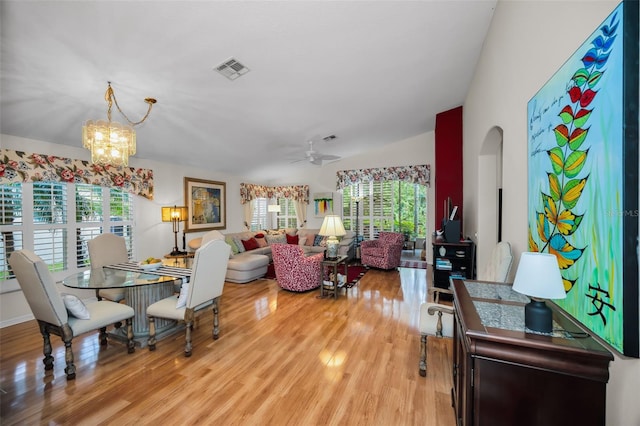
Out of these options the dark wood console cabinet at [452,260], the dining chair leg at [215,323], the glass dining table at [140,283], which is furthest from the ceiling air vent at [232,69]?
the dark wood console cabinet at [452,260]

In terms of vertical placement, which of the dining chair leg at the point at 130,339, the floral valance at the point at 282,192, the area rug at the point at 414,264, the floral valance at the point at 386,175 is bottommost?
the area rug at the point at 414,264

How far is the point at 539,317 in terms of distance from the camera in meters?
1.04

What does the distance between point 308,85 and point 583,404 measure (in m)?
3.33

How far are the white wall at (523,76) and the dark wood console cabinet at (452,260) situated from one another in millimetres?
1496

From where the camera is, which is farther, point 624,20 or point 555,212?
point 555,212

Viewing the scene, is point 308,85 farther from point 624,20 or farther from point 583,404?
point 583,404

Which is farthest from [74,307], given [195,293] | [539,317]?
[539,317]

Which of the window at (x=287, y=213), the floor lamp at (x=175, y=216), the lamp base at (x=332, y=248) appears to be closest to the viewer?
the lamp base at (x=332, y=248)

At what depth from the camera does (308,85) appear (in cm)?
315

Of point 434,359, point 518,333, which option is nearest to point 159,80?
point 518,333

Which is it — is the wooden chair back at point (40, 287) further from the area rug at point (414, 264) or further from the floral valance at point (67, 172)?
the area rug at point (414, 264)

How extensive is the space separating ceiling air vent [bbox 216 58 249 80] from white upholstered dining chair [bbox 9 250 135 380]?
224cm

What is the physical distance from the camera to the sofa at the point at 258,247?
5.02 meters

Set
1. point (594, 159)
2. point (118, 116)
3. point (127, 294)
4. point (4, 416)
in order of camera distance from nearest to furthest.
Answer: point (594, 159) < point (4, 416) < point (127, 294) < point (118, 116)
